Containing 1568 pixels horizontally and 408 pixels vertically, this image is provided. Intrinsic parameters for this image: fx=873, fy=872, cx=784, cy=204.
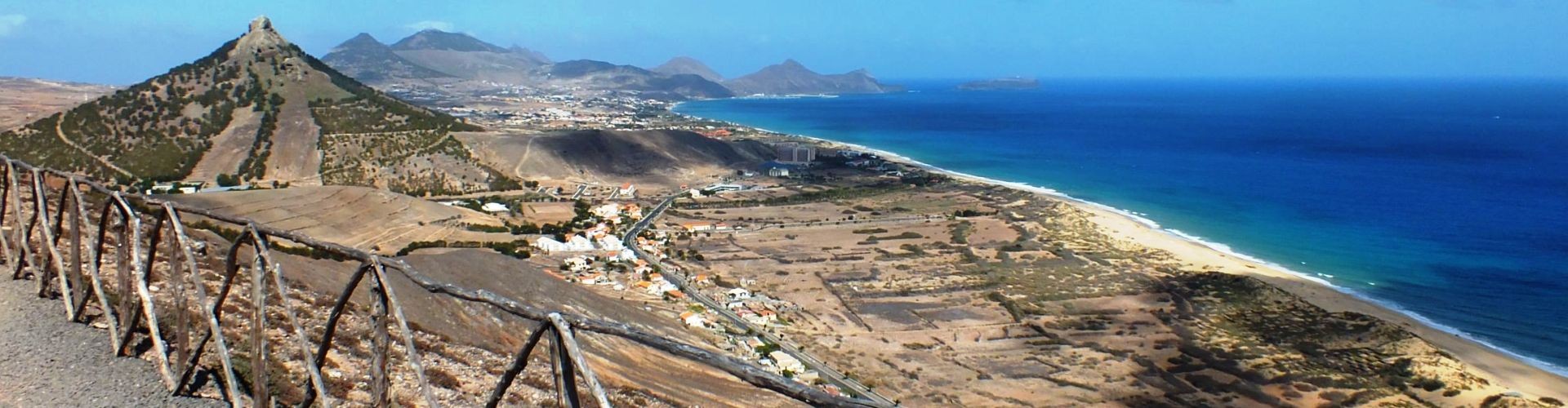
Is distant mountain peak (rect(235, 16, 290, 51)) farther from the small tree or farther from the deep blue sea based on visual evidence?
the deep blue sea

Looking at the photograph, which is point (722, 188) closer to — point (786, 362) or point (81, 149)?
point (81, 149)

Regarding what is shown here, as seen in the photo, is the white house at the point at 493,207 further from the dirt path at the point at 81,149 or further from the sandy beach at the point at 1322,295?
the sandy beach at the point at 1322,295

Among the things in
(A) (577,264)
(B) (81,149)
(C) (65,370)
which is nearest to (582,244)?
(A) (577,264)

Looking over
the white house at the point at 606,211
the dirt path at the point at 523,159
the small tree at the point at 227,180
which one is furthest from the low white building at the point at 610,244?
the dirt path at the point at 523,159

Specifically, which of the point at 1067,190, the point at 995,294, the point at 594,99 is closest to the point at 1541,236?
the point at 1067,190

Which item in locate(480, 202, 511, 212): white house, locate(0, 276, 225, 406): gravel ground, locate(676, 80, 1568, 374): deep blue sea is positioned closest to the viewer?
locate(0, 276, 225, 406): gravel ground

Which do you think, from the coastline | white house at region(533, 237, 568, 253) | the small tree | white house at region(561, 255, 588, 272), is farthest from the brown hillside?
the coastline

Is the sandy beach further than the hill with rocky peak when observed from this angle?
No
